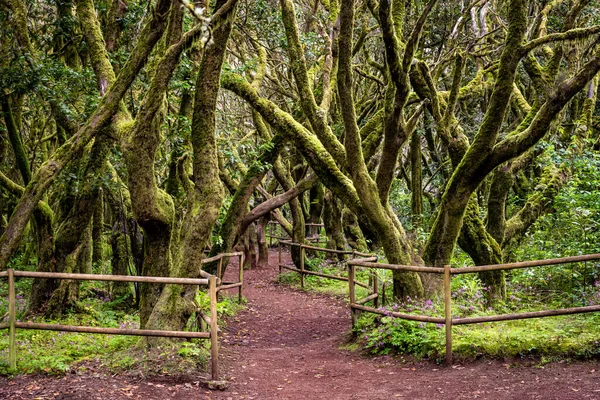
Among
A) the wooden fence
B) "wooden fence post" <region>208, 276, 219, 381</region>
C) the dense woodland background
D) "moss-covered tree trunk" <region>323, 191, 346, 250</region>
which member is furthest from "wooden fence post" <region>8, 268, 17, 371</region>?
"moss-covered tree trunk" <region>323, 191, 346, 250</region>

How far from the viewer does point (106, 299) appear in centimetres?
1182

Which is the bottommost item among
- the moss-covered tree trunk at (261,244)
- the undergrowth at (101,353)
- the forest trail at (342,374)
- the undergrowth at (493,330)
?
the forest trail at (342,374)

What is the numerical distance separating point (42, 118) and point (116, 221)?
656 cm

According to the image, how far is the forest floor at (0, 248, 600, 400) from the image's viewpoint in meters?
5.81

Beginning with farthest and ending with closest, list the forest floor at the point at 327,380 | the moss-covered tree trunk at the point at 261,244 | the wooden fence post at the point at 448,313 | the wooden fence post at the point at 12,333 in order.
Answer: the moss-covered tree trunk at the point at 261,244, the wooden fence post at the point at 448,313, the wooden fence post at the point at 12,333, the forest floor at the point at 327,380

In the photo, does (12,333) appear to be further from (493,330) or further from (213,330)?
(493,330)

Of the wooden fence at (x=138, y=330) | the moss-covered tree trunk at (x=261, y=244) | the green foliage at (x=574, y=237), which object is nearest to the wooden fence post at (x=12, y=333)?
the wooden fence at (x=138, y=330)

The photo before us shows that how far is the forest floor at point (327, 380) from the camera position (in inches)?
229

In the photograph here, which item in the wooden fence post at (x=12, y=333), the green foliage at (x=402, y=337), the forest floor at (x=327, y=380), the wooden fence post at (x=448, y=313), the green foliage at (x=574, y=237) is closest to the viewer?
the forest floor at (x=327, y=380)

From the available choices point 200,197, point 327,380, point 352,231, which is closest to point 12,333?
point 200,197

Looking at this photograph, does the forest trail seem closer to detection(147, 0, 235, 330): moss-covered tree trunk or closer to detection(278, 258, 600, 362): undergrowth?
detection(278, 258, 600, 362): undergrowth

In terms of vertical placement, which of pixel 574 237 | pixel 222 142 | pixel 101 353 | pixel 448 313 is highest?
pixel 222 142

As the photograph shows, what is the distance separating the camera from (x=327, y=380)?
281 inches

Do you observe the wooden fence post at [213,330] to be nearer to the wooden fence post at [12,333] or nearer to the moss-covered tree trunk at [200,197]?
the moss-covered tree trunk at [200,197]
